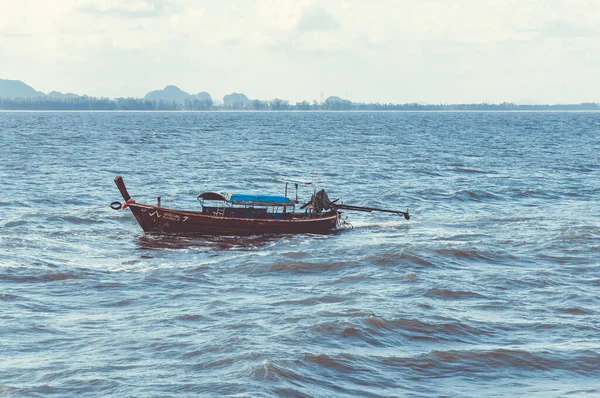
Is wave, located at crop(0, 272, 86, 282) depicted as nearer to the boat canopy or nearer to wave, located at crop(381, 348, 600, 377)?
the boat canopy

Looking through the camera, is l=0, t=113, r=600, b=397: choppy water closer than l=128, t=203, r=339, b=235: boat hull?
Yes

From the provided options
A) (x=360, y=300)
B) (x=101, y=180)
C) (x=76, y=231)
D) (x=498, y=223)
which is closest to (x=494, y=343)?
(x=360, y=300)

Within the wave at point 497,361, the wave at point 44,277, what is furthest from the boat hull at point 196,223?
the wave at point 497,361

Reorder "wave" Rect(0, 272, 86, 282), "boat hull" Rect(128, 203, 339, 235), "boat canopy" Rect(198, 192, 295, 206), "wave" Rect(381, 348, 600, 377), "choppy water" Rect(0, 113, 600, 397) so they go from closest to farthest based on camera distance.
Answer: "choppy water" Rect(0, 113, 600, 397) < "wave" Rect(381, 348, 600, 377) < "wave" Rect(0, 272, 86, 282) < "boat hull" Rect(128, 203, 339, 235) < "boat canopy" Rect(198, 192, 295, 206)

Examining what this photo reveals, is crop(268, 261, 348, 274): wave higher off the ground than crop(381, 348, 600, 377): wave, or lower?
higher

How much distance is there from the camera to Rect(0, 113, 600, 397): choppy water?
21609 millimetres

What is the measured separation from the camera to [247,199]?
139 feet

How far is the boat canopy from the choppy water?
2145 millimetres

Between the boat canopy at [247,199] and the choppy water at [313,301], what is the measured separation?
2.14m

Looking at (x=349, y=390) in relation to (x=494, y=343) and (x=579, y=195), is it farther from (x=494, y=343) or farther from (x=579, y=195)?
(x=579, y=195)

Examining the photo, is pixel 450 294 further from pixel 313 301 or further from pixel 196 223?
pixel 196 223

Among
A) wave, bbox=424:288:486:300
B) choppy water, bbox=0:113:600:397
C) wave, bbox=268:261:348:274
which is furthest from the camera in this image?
wave, bbox=268:261:348:274

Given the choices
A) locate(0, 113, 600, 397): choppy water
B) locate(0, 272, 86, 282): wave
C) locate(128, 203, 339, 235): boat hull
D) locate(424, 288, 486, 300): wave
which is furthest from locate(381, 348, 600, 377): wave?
locate(128, 203, 339, 235): boat hull

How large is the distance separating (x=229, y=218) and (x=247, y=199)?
1505 mm
